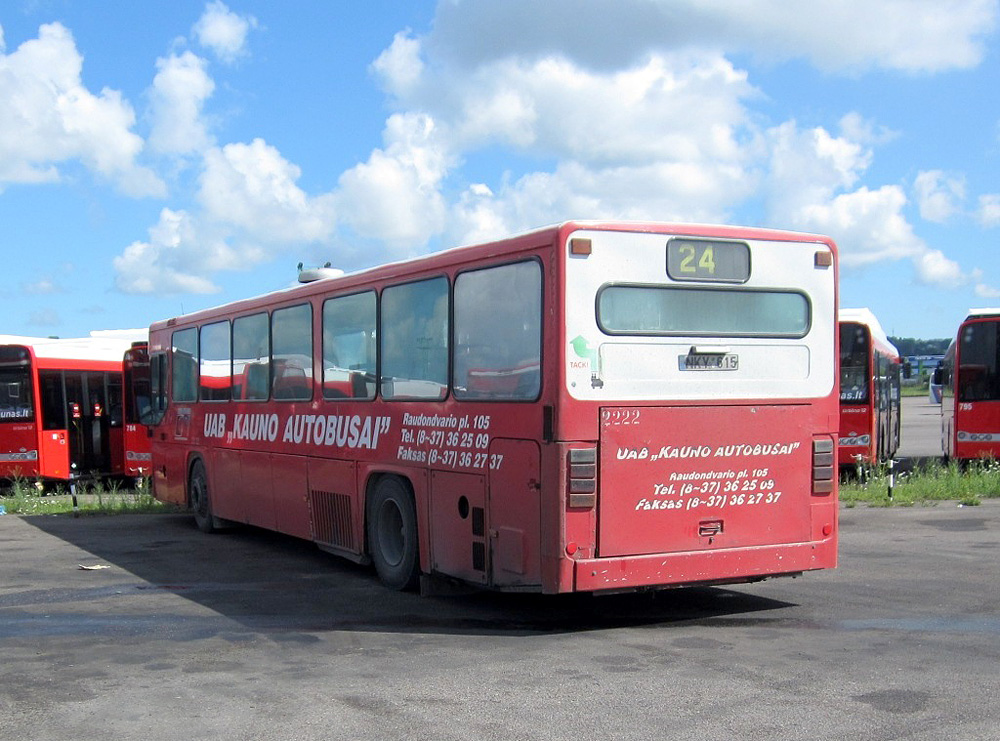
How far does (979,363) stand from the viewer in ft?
72.1

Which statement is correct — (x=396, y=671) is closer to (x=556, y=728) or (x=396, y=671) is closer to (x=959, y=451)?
(x=556, y=728)

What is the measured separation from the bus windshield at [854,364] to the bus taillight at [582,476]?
12963 millimetres

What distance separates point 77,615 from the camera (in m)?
9.38

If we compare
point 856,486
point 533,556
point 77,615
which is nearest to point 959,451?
point 856,486

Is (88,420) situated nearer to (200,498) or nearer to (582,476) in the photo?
(200,498)

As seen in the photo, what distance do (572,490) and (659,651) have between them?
4.02 ft

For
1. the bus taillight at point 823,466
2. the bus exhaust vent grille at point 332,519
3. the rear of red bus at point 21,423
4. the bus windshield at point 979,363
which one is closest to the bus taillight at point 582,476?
the bus taillight at point 823,466

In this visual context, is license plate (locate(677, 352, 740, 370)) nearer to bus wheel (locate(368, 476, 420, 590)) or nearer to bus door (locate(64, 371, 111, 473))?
bus wheel (locate(368, 476, 420, 590))

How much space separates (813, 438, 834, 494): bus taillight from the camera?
8977mm

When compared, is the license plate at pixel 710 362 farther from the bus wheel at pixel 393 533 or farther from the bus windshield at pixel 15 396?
the bus windshield at pixel 15 396

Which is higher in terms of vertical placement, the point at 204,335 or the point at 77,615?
the point at 204,335

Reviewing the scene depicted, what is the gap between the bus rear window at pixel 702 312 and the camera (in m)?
8.30

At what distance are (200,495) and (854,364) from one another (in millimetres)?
11365

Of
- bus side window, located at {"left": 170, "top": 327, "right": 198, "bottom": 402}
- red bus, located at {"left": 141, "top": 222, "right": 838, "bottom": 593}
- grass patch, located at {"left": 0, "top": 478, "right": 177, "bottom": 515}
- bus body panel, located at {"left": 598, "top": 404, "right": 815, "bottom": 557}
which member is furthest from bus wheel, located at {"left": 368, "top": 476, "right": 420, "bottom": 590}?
grass patch, located at {"left": 0, "top": 478, "right": 177, "bottom": 515}
